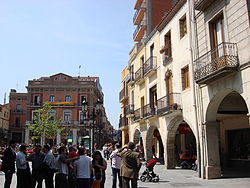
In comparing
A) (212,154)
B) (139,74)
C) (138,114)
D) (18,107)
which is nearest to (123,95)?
(139,74)

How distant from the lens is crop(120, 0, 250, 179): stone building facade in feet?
35.1

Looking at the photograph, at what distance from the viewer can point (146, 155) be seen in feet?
69.7

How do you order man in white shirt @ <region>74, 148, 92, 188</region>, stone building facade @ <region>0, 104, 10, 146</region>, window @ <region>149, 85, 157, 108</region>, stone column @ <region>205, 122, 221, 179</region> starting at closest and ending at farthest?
1. man in white shirt @ <region>74, 148, 92, 188</region>
2. stone column @ <region>205, 122, 221, 179</region>
3. window @ <region>149, 85, 157, 108</region>
4. stone building facade @ <region>0, 104, 10, 146</region>

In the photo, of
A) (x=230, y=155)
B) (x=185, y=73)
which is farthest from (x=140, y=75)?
(x=230, y=155)

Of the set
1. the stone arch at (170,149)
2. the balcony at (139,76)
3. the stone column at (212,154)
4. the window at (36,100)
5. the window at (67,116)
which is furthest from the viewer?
the window at (36,100)

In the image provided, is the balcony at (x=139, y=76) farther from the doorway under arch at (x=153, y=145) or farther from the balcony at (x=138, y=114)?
the doorway under arch at (x=153, y=145)

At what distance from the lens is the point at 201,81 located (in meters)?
12.2

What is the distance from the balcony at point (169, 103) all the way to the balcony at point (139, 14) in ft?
41.5

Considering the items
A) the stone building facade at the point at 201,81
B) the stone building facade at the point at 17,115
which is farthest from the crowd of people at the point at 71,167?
the stone building facade at the point at 17,115

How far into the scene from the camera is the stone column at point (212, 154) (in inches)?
495

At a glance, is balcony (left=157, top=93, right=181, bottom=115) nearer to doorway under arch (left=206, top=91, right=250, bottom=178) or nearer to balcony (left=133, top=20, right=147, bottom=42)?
doorway under arch (left=206, top=91, right=250, bottom=178)

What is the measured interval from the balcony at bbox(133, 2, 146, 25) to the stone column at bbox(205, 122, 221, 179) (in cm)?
1721

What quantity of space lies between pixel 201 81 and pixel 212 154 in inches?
136

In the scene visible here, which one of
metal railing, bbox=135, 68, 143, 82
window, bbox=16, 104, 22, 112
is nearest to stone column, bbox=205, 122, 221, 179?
metal railing, bbox=135, 68, 143, 82
